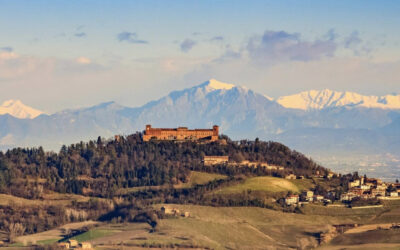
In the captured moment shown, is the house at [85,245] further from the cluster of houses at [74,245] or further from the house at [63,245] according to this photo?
the house at [63,245]

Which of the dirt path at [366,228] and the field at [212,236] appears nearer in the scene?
the field at [212,236]

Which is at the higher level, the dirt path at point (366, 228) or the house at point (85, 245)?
the dirt path at point (366, 228)

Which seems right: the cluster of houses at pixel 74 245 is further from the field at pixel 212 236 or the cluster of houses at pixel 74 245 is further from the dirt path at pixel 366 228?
the dirt path at pixel 366 228

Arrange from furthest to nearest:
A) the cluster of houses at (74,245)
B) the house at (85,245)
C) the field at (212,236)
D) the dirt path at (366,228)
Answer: the dirt path at (366,228)
the field at (212,236)
the cluster of houses at (74,245)
the house at (85,245)

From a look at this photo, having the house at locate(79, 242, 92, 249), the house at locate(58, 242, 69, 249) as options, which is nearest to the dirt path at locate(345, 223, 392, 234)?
the house at locate(79, 242, 92, 249)

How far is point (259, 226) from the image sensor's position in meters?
198

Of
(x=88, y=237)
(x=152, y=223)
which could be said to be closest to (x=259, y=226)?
(x=152, y=223)

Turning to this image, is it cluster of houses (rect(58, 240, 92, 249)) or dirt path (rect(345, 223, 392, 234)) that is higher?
dirt path (rect(345, 223, 392, 234))

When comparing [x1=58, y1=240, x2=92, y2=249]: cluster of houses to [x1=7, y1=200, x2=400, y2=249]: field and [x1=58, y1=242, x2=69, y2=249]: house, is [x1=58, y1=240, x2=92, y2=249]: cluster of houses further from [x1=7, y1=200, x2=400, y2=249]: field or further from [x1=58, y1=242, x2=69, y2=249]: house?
[x1=7, y1=200, x2=400, y2=249]: field

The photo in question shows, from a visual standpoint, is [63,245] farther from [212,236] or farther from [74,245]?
[212,236]

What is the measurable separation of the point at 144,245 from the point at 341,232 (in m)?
39.7

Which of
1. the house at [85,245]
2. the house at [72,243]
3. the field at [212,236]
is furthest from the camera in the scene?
the house at [72,243]

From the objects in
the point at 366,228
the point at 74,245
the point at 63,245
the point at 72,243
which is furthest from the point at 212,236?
the point at 366,228

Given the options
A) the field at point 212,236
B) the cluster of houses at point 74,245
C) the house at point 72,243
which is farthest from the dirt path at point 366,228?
the house at point 72,243
